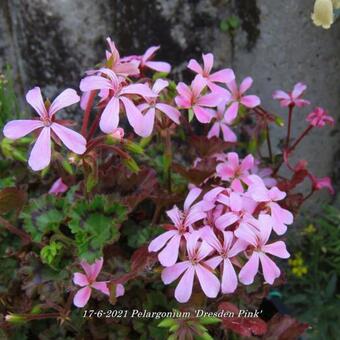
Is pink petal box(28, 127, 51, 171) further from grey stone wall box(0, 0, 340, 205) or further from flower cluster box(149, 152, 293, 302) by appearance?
grey stone wall box(0, 0, 340, 205)

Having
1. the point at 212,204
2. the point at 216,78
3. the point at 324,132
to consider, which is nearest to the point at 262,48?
the point at 324,132

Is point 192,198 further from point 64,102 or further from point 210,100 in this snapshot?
point 64,102

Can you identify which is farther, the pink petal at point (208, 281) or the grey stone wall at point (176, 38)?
the grey stone wall at point (176, 38)

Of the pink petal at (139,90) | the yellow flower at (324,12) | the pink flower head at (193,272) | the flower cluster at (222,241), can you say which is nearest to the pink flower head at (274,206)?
the flower cluster at (222,241)

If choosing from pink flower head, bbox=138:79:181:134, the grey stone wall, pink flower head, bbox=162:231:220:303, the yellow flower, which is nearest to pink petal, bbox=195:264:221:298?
pink flower head, bbox=162:231:220:303

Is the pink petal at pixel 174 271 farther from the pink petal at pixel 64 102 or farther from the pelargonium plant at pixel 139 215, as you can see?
the pink petal at pixel 64 102

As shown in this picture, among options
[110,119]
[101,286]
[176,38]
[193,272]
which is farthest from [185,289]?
[176,38]

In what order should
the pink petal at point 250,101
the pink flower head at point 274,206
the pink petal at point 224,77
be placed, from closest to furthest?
1. the pink flower head at point 274,206
2. the pink petal at point 224,77
3. the pink petal at point 250,101
